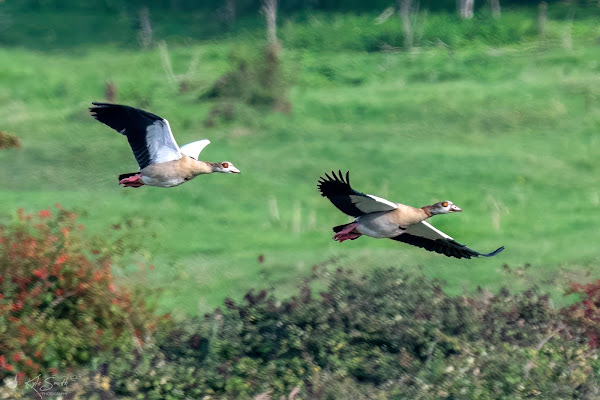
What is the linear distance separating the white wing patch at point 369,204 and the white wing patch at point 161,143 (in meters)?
2.02

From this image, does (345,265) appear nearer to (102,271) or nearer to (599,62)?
(102,271)

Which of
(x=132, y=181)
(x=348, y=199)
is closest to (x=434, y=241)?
(x=348, y=199)

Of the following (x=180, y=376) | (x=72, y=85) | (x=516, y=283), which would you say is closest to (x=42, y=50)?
(x=72, y=85)

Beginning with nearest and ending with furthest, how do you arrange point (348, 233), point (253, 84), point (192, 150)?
point (348, 233), point (192, 150), point (253, 84)

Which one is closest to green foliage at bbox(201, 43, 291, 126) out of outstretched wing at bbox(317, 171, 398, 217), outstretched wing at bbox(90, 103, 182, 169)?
outstretched wing at bbox(90, 103, 182, 169)

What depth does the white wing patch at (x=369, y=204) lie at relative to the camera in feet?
39.5

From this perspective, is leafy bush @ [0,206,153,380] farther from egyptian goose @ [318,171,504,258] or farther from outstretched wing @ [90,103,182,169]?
egyptian goose @ [318,171,504,258]

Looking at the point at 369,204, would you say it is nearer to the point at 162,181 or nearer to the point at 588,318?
the point at 162,181

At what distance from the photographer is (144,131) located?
1347cm

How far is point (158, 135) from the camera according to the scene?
13.3m

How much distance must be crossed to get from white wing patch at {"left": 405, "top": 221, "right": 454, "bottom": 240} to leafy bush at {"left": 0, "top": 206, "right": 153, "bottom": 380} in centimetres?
559

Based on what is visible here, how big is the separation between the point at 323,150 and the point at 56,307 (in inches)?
668

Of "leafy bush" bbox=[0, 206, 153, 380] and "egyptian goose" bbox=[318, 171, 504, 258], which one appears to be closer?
"egyptian goose" bbox=[318, 171, 504, 258]

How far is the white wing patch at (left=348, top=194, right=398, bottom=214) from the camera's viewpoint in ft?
39.5
